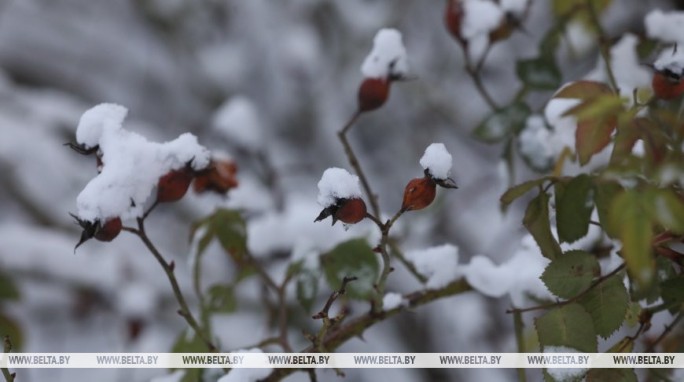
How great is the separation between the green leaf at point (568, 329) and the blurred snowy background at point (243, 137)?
0.55m

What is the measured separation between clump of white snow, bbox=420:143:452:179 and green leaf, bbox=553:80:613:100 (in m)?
0.15

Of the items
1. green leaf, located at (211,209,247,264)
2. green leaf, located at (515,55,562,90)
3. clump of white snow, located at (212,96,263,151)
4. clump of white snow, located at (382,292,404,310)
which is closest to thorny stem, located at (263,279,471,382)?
clump of white snow, located at (382,292,404,310)

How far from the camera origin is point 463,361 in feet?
1.99

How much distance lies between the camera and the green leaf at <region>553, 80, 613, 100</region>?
0.60 metres

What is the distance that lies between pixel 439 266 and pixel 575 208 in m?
0.17

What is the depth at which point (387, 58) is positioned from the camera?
726 mm

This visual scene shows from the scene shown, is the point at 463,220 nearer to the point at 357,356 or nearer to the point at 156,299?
the point at 156,299

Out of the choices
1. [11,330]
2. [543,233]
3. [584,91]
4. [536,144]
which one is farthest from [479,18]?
[11,330]

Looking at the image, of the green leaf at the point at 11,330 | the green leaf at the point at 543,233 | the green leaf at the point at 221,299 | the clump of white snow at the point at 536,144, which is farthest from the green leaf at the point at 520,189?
the green leaf at the point at 11,330

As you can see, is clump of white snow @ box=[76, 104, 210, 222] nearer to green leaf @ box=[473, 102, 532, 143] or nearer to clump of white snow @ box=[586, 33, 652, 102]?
green leaf @ box=[473, 102, 532, 143]

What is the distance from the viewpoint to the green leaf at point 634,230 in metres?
0.40

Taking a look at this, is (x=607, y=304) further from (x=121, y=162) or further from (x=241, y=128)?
(x=241, y=128)

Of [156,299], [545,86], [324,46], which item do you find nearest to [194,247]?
[545,86]

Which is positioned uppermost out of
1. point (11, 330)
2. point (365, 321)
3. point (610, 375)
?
point (11, 330)
